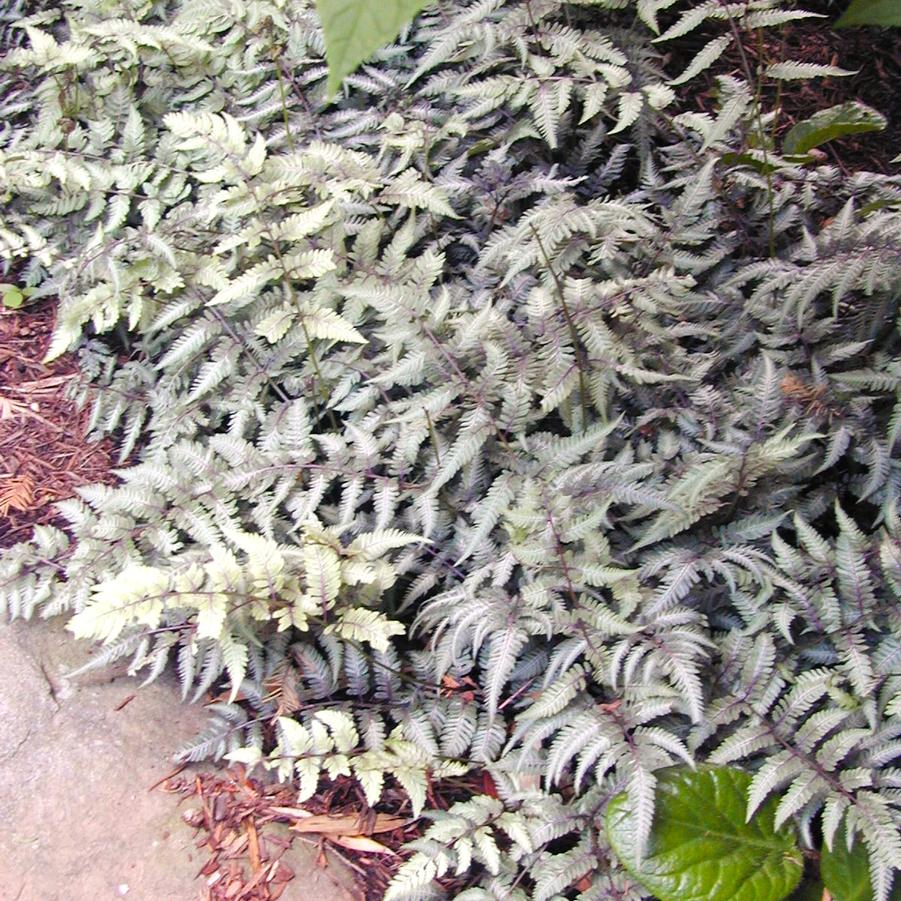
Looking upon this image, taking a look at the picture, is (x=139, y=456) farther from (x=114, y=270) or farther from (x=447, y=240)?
(x=447, y=240)

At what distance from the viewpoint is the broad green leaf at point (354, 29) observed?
0.82 metres

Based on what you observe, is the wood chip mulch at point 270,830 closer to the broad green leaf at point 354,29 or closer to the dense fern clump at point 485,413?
the dense fern clump at point 485,413

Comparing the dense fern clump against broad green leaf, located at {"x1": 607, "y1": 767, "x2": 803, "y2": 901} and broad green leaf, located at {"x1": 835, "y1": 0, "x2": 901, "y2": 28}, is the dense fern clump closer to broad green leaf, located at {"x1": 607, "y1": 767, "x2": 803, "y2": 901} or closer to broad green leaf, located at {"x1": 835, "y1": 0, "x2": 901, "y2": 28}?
broad green leaf, located at {"x1": 607, "y1": 767, "x2": 803, "y2": 901}

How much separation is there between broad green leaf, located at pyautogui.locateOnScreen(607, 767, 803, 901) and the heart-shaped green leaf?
67 mm

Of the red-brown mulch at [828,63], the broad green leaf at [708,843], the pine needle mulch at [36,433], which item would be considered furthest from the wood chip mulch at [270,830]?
the red-brown mulch at [828,63]

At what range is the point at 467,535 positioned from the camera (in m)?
2.56

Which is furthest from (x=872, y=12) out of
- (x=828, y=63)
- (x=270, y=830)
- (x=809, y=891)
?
(x=270, y=830)

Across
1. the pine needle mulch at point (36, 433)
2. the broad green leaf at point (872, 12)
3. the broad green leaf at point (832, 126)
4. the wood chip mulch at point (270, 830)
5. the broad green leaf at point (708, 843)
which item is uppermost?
the broad green leaf at point (872, 12)

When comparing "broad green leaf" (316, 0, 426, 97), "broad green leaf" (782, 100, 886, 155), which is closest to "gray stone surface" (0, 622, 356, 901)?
"broad green leaf" (316, 0, 426, 97)

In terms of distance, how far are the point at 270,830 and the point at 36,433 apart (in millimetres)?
1710

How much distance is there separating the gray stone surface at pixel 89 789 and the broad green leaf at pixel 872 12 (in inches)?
112

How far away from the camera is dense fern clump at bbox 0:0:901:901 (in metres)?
2.27

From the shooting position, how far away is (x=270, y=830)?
2.45 metres

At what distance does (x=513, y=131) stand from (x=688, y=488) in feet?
4.80
